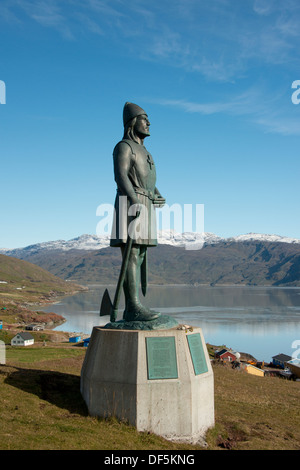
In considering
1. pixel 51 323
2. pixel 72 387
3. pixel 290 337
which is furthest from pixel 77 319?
pixel 72 387

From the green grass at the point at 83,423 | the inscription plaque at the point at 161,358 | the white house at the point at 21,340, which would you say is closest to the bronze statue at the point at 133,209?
the inscription plaque at the point at 161,358

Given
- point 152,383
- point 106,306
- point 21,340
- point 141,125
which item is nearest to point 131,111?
point 141,125

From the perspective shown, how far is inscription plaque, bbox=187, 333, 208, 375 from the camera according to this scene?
784 centimetres

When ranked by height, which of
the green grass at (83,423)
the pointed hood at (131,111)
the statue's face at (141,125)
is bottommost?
the green grass at (83,423)

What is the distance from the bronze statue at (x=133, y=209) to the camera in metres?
8.65

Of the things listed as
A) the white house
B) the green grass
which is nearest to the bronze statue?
the green grass

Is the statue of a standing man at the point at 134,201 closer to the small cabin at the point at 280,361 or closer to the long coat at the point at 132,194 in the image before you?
the long coat at the point at 132,194

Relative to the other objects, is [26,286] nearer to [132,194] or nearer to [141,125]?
[141,125]

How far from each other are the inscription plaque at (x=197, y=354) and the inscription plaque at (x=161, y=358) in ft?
1.51

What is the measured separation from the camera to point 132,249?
29.0 ft

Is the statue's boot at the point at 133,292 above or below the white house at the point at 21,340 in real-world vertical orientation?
above

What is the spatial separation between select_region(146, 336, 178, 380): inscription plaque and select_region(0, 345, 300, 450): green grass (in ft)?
3.27
